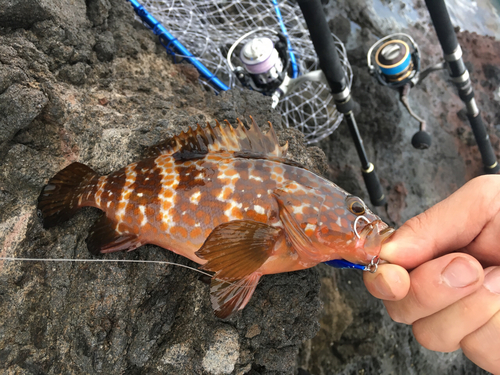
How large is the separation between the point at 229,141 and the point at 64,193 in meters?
0.99

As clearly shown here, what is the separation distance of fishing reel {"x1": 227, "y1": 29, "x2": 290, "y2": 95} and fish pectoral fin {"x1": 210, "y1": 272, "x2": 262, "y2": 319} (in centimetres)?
183

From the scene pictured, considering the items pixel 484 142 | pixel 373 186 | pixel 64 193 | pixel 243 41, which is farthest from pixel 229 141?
pixel 484 142

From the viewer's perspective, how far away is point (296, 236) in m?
1.55

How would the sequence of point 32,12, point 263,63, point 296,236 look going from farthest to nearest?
point 263,63 < point 32,12 < point 296,236

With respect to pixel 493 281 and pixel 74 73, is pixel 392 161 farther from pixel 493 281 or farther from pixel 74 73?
pixel 74 73

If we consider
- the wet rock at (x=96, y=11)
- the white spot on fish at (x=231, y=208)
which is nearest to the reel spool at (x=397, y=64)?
the white spot on fish at (x=231, y=208)

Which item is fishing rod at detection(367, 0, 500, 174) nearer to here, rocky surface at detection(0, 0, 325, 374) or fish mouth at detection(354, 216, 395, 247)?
rocky surface at detection(0, 0, 325, 374)

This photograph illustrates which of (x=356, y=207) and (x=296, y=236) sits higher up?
(x=356, y=207)

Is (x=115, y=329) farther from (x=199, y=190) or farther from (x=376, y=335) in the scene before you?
(x=376, y=335)

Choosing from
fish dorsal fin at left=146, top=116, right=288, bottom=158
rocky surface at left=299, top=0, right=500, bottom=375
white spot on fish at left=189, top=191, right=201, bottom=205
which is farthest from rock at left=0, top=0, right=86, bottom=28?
rocky surface at left=299, top=0, right=500, bottom=375

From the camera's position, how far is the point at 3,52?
1.84 metres

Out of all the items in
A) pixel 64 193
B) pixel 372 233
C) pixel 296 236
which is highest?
pixel 372 233

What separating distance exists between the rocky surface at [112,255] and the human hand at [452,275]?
52 centimetres

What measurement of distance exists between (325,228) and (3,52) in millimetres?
2060
